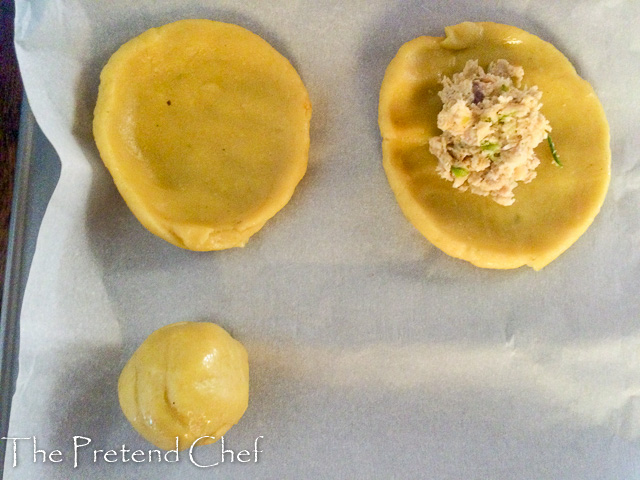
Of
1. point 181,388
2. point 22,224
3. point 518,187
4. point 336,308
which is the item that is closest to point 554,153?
point 518,187

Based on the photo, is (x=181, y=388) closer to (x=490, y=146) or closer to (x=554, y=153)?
(x=490, y=146)

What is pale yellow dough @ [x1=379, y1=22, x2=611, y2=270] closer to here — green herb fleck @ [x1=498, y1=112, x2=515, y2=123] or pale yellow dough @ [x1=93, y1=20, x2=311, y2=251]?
green herb fleck @ [x1=498, y1=112, x2=515, y2=123]

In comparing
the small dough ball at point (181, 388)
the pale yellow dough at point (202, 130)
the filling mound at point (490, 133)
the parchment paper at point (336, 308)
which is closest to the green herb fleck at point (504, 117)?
the filling mound at point (490, 133)

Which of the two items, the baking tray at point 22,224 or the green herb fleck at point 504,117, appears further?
the baking tray at point 22,224

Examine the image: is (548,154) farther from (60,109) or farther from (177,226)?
(60,109)

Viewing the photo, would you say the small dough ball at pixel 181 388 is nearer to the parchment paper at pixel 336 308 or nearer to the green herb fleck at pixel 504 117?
the parchment paper at pixel 336 308

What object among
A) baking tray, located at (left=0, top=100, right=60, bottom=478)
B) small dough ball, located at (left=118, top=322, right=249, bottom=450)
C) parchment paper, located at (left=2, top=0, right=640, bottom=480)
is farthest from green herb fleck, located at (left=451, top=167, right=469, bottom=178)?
baking tray, located at (left=0, top=100, right=60, bottom=478)

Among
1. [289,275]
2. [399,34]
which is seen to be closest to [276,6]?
[399,34]
